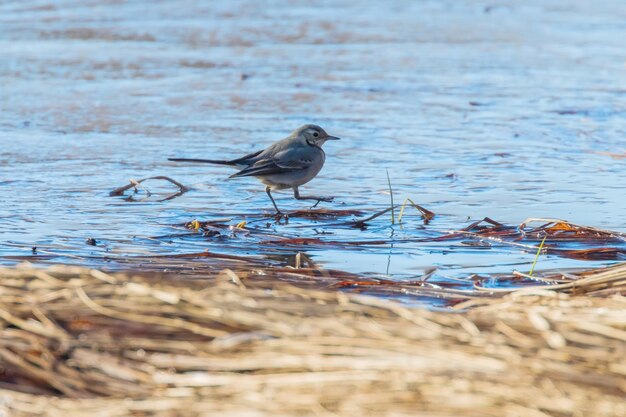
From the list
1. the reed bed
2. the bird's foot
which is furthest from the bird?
the reed bed

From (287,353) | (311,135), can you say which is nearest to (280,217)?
(311,135)

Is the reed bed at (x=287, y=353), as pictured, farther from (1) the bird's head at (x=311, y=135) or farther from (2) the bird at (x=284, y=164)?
(1) the bird's head at (x=311, y=135)

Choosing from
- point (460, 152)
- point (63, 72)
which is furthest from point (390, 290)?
point (63, 72)

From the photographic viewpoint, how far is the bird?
6.88 meters

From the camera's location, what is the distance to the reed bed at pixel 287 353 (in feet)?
8.59

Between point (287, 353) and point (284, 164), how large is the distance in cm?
412

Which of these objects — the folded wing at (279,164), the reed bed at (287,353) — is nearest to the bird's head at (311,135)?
the folded wing at (279,164)

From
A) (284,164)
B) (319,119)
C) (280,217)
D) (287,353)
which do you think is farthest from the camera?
(319,119)

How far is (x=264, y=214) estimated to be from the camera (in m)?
6.40

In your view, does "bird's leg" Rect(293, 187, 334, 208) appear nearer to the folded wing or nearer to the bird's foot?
the folded wing

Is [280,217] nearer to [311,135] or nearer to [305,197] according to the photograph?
[305,197]

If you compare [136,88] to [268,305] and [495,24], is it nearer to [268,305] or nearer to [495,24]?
[495,24]

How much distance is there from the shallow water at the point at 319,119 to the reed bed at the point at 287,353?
5.79 ft

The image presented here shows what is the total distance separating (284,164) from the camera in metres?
6.91
